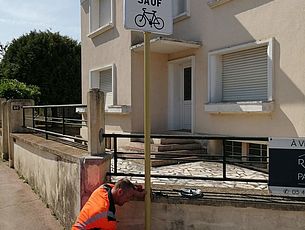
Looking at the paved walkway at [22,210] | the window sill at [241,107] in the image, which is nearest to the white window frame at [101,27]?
the window sill at [241,107]

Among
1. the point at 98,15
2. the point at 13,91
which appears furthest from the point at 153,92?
the point at 13,91

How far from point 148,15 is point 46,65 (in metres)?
20.7

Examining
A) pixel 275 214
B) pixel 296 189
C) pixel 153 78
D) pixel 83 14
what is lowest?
pixel 275 214

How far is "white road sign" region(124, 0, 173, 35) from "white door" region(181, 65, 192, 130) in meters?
6.45

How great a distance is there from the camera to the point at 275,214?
4223 mm

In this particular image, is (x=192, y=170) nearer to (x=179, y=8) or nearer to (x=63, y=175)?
(x=63, y=175)

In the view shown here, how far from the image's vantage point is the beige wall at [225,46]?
6910mm

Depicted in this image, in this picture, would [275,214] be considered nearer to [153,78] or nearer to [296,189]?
[296,189]

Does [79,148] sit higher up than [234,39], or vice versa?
[234,39]

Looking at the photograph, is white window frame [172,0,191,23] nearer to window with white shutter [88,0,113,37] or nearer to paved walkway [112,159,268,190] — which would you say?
window with white shutter [88,0,113,37]

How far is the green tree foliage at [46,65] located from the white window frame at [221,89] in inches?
618

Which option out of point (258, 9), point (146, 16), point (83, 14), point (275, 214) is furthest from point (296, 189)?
point (83, 14)

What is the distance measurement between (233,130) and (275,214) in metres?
4.15

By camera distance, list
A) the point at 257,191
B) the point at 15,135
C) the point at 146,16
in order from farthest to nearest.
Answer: the point at 15,135
the point at 257,191
the point at 146,16
